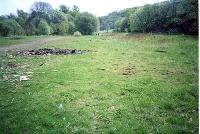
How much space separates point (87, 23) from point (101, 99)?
353 ft

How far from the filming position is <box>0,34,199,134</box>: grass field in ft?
37.7

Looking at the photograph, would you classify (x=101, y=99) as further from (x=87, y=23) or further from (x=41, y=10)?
(x=41, y=10)

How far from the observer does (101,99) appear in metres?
14.9

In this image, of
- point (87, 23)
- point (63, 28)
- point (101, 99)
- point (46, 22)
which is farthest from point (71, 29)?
point (101, 99)

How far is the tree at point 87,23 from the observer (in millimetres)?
119625

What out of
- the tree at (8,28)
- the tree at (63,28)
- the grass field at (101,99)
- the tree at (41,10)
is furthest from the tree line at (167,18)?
the tree at (41,10)

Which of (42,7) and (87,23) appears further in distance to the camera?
(42,7)

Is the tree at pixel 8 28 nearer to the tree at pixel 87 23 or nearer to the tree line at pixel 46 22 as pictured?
the tree line at pixel 46 22

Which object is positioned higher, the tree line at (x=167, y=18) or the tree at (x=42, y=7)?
the tree at (x=42, y=7)

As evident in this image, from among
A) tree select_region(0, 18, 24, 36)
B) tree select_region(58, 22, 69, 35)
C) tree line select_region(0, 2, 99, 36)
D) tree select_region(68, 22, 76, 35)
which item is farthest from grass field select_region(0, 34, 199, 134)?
tree select_region(68, 22, 76, 35)

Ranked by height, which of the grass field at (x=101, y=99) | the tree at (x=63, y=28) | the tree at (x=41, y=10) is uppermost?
the tree at (x=41, y=10)

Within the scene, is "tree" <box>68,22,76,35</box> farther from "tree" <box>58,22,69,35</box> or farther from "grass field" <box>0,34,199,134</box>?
"grass field" <box>0,34,199,134</box>

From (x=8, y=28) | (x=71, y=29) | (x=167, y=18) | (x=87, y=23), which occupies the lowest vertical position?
(x=71, y=29)

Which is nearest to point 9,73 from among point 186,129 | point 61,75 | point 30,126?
point 61,75
